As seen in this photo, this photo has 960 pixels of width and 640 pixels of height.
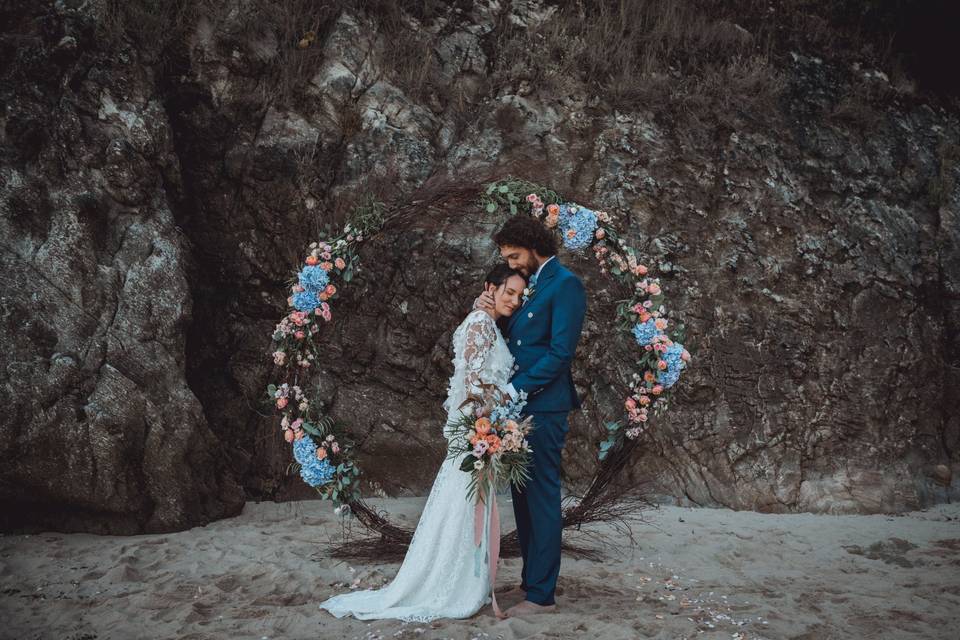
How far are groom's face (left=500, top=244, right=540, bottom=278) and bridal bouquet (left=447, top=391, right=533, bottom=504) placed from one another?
2.60ft

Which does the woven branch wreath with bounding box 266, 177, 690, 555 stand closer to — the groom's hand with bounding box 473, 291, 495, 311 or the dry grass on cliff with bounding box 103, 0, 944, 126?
the groom's hand with bounding box 473, 291, 495, 311

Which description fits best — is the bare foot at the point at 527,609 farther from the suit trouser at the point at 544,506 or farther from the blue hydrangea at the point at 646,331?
the blue hydrangea at the point at 646,331

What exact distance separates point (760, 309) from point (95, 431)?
6350 millimetres

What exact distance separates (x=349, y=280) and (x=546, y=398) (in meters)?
1.95

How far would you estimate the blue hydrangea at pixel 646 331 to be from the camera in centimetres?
534

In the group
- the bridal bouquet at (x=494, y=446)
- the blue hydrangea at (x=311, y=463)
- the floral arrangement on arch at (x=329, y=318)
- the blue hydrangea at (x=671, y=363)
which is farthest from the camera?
the blue hydrangea at (x=671, y=363)

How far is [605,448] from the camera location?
5.50 meters

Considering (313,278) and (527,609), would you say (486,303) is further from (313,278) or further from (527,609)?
(527,609)

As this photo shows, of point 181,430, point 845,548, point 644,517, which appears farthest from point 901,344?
point 181,430

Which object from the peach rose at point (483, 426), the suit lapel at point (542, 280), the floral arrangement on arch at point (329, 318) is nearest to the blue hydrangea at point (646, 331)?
the floral arrangement on arch at point (329, 318)

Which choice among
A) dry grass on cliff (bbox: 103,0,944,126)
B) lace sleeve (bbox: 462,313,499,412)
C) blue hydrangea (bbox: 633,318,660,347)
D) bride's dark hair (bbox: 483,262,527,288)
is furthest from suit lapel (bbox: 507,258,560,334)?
dry grass on cliff (bbox: 103,0,944,126)

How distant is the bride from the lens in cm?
418

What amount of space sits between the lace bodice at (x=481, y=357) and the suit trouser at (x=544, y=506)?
32 cm

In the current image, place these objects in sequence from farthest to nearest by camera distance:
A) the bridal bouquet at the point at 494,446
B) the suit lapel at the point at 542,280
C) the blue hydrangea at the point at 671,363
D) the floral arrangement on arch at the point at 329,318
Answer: the blue hydrangea at the point at 671,363 → the floral arrangement on arch at the point at 329,318 → the suit lapel at the point at 542,280 → the bridal bouquet at the point at 494,446
